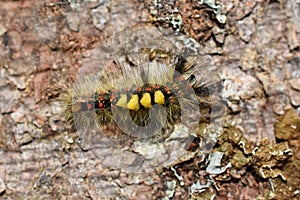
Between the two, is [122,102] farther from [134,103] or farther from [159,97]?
[159,97]

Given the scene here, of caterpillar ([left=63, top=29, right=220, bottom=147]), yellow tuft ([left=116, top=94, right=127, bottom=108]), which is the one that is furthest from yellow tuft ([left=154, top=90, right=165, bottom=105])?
yellow tuft ([left=116, top=94, right=127, bottom=108])

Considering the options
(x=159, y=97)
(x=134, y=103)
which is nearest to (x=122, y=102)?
(x=134, y=103)

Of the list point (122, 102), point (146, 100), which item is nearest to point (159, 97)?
point (146, 100)

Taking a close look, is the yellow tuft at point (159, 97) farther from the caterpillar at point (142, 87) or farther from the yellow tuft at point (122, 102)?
the yellow tuft at point (122, 102)

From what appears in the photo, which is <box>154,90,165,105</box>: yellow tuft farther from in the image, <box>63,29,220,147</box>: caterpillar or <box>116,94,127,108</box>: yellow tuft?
<box>116,94,127,108</box>: yellow tuft

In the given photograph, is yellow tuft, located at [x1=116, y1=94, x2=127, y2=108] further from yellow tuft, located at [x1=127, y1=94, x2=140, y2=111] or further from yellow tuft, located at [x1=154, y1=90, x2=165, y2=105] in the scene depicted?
yellow tuft, located at [x1=154, y1=90, x2=165, y2=105]

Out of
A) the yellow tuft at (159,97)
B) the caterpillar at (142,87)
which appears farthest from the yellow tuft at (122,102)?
the yellow tuft at (159,97)
